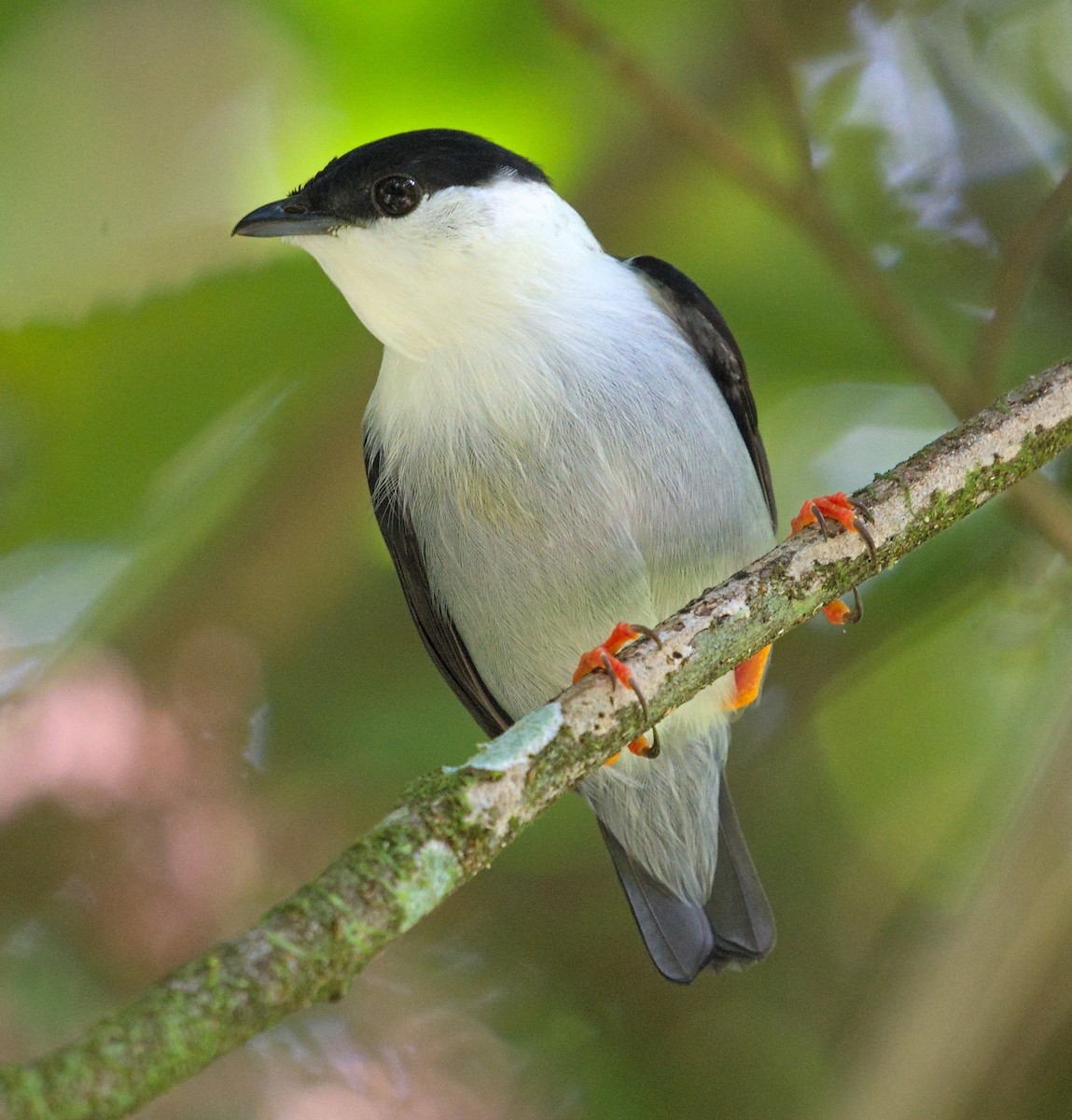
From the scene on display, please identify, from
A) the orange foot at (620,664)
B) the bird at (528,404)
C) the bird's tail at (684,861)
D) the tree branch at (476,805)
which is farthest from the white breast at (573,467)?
the tree branch at (476,805)

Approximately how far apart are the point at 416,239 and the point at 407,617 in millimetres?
1334

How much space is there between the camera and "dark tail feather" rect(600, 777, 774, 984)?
115 inches

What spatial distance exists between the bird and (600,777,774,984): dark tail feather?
2cm

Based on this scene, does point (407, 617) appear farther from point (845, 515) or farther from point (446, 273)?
point (845, 515)

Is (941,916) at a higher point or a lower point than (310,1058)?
lower

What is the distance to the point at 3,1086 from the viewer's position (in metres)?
1.07

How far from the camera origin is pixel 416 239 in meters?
2.61

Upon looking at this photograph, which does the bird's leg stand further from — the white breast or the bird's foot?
→ the bird's foot

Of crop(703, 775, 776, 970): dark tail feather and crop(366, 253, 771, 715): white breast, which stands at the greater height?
crop(366, 253, 771, 715): white breast

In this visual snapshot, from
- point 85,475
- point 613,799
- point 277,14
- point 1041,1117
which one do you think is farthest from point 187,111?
point 1041,1117

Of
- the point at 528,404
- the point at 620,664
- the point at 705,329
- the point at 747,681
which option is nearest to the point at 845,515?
the point at 620,664

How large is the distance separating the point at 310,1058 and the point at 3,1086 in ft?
7.24

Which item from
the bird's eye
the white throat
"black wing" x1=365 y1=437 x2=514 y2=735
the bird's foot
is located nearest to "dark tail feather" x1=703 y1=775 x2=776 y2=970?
the bird's foot

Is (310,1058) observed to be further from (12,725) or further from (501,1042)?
(12,725)
